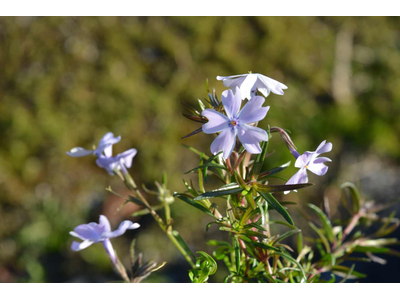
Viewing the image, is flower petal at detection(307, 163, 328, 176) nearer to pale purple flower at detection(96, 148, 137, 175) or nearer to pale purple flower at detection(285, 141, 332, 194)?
pale purple flower at detection(285, 141, 332, 194)

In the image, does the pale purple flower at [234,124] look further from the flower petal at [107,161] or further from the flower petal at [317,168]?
the flower petal at [107,161]

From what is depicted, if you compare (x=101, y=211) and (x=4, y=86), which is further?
(x=4, y=86)

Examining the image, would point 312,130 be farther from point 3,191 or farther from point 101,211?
point 3,191

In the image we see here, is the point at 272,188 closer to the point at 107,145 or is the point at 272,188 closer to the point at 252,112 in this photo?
the point at 252,112

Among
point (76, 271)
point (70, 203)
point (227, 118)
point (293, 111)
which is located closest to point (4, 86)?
point (70, 203)

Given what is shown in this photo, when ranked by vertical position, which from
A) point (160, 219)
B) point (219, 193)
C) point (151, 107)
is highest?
point (219, 193)

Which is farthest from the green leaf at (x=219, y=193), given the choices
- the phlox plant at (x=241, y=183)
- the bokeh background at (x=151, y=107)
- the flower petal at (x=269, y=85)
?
the bokeh background at (x=151, y=107)

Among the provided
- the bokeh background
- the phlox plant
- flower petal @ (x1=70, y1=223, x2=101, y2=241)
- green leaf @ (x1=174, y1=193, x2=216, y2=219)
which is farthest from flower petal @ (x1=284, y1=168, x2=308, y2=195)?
the bokeh background

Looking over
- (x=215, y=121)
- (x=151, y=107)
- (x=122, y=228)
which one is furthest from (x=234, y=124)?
(x=151, y=107)
